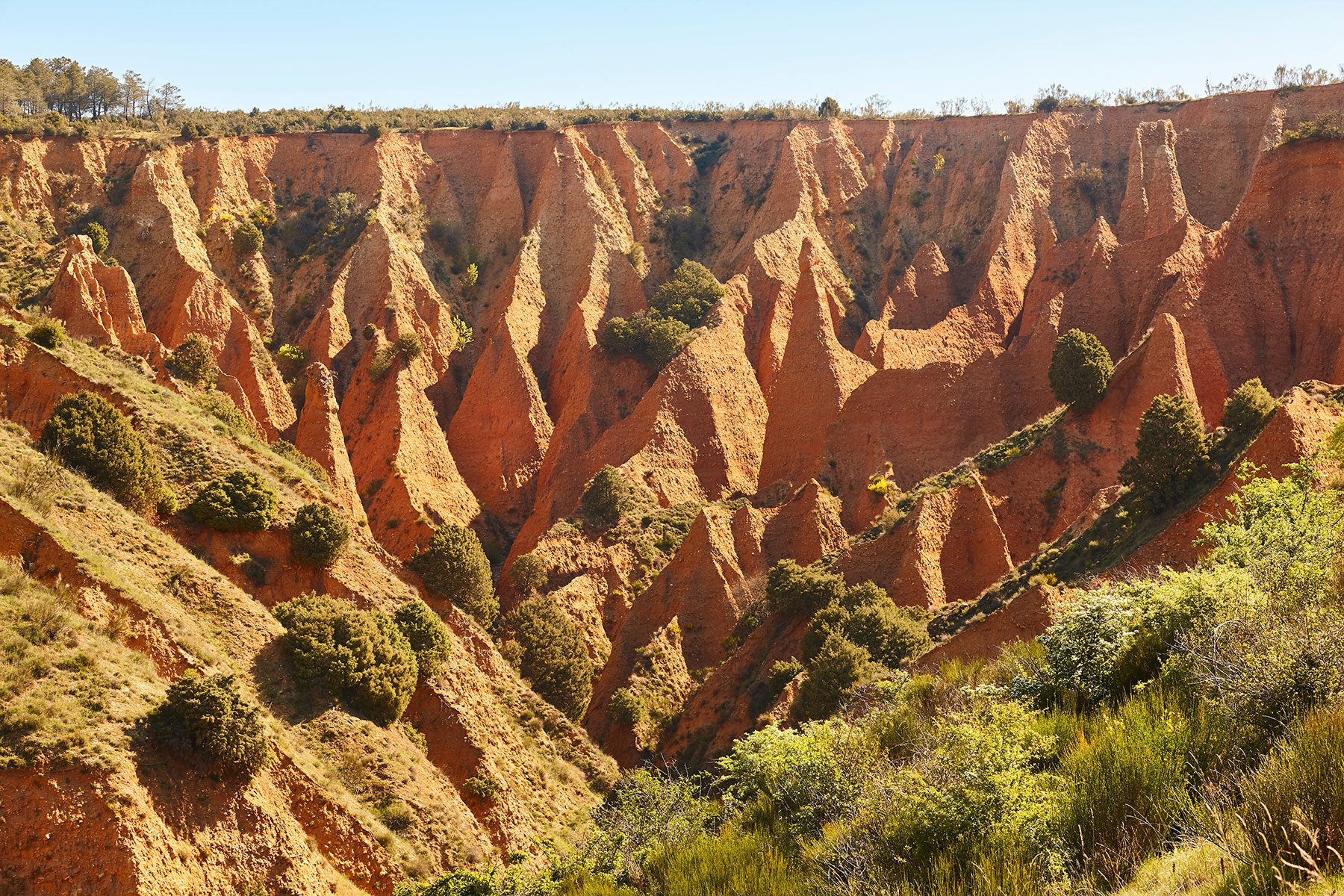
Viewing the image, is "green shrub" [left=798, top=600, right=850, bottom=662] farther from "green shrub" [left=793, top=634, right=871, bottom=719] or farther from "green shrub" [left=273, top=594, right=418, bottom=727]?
"green shrub" [left=273, top=594, right=418, bottom=727]

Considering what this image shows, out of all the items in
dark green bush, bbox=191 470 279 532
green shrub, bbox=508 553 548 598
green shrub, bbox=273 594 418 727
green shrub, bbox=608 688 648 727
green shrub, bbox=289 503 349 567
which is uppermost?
dark green bush, bbox=191 470 279 532

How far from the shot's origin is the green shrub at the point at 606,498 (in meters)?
46.8

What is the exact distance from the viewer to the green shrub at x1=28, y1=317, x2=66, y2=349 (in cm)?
3212

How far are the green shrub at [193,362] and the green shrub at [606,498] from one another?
56.6ft

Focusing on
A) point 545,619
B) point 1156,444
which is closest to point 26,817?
point 545,619

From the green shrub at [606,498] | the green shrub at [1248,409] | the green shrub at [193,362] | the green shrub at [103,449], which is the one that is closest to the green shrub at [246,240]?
the green shrub at [193,362]

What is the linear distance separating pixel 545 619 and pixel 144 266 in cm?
3349

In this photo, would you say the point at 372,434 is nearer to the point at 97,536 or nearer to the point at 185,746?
the point at 97,536

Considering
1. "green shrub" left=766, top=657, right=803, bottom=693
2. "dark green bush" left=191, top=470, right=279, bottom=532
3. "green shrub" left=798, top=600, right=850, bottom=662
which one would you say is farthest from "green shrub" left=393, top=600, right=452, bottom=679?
"green shrub" left=798, top=600, right=850, bottom=662

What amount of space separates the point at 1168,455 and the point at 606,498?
23.2 m

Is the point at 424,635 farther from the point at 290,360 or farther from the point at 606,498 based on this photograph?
the point at 290,360

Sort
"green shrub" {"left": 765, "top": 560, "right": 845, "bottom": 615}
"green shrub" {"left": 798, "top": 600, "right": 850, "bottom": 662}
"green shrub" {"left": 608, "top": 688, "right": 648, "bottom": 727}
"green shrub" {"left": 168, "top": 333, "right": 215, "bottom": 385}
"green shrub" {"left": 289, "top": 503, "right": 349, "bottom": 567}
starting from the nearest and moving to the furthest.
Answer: "green shrub" {"left": 289, "top": 503, "right": 349, "bottom": 567} → "green shrub" {"left": 798, "top": 600, "right": 850, "bottom": 662} → "green shrub" {"left": 608, "top": 688, "right": 648, "bottom": 727} → "green shrub" {"left": 765, "top": 560, "right": 845, "bottom": 615} → "green shrub" {"left": 168, "top": 333, "right": 215, "bottom": 385}

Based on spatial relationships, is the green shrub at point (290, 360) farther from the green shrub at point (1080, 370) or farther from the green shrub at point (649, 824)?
the green shrub at point (649, 824)

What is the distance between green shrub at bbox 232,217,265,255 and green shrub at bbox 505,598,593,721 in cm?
3318
